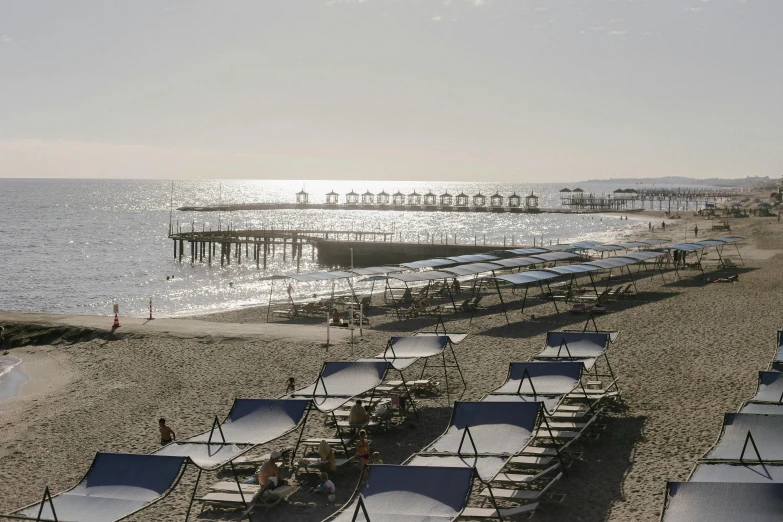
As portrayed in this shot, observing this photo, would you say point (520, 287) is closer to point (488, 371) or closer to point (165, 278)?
A: point (488, 371)

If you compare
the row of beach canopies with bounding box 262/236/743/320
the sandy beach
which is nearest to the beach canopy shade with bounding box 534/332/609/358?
the sandy beach

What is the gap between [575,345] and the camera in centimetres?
1609

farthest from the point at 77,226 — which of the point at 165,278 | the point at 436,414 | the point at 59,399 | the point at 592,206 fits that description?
the point at 436,414

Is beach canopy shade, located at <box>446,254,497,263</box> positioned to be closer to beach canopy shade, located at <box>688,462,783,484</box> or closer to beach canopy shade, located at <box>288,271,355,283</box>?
beach canopy shade, located at <box>288,271,355,283</box>

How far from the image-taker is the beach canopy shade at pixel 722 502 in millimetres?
7742

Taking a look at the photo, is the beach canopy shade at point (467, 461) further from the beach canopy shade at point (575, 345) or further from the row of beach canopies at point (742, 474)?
the beach canopy shade at point (575, 345)

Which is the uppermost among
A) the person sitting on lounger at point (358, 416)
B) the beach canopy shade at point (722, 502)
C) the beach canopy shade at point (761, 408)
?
the beach canopy shade at point (722, 502)

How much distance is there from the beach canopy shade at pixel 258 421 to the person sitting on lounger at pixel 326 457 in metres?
0.58

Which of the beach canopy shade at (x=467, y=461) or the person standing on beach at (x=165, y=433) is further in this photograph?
the person standing on beach at (x=165, y=433)

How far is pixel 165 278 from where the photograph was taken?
57594mm

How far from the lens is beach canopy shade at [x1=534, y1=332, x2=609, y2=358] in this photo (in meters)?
15.7

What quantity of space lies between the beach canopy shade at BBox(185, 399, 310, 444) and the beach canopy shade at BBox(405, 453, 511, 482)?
7.88 feet

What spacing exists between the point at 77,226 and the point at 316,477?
4469 inches

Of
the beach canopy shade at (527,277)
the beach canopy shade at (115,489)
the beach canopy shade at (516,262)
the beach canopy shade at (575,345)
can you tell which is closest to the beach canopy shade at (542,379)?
the beach canopy shade at (575,345)
